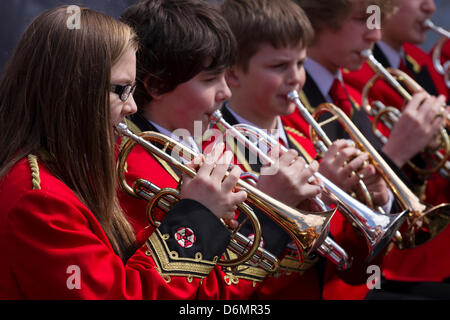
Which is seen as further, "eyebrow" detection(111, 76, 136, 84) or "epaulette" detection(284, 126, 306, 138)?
"epaulette" detection(284, 126, 306, 138)

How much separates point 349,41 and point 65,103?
1.23 metres

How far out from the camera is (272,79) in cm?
185

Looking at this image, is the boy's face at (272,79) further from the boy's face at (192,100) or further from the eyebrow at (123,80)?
the eyebrow at (123,80)

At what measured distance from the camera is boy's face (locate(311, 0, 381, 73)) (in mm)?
2178

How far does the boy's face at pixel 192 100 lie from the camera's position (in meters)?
1.58

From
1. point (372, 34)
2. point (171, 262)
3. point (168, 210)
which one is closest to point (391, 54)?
point (372, 34)

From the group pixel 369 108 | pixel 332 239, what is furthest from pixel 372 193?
pixel 369 108

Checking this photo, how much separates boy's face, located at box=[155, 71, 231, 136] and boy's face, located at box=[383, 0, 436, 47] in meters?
1.28

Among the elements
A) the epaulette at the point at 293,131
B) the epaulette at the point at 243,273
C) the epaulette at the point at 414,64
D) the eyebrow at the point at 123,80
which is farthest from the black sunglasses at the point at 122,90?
the epaulette at the point at 414,64

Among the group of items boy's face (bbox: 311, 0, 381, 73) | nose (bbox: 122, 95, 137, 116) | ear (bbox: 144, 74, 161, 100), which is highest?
nose (bbox: 122, 95, 137, 116)

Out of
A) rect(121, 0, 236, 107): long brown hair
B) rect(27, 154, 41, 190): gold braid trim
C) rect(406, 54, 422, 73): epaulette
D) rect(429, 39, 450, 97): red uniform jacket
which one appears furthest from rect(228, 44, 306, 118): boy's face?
rect(429, 39, 450, 97): red uniform jacket

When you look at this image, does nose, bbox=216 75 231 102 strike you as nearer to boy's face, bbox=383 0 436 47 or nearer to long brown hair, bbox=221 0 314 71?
long brown hair, bbox=221 0 314 71

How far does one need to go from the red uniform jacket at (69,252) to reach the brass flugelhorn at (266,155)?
0.39 metres

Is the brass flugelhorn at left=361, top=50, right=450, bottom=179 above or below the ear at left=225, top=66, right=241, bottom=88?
below
